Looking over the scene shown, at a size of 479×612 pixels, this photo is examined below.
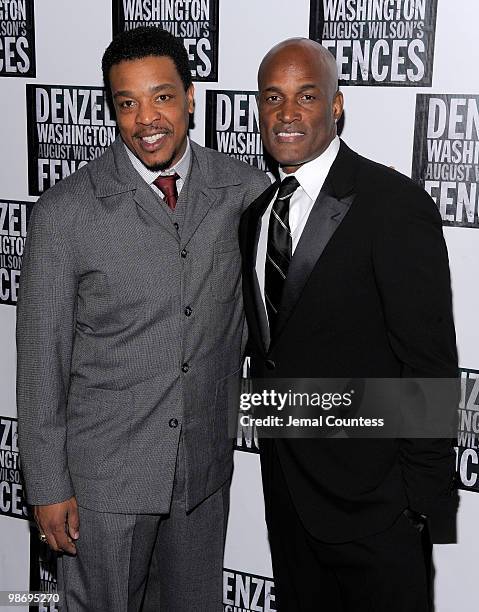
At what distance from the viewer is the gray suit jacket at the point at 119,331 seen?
182 centimetres

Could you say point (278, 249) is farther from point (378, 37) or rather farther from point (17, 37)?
point (17, 37)

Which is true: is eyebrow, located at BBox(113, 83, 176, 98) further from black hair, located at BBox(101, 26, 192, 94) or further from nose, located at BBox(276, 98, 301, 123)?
nose, located at BBox(276, 98, 301, 123)

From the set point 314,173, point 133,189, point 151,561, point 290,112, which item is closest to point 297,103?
point 290,112

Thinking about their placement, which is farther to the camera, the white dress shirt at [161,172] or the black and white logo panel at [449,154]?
the black and white logo panel at [449,154]

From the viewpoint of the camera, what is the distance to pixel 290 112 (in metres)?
1.76

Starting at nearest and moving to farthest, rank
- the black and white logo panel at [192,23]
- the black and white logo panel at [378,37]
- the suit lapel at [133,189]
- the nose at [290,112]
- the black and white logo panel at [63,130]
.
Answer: the nose at [290,112], the suit lapel at [133,189], the black and white logo panel at [378,37], the black and white logo panel at [192,23], the black and white logo panel at [63,130]

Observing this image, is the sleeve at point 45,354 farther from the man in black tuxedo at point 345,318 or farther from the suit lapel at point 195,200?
the man in black tuxedo at point 345,318

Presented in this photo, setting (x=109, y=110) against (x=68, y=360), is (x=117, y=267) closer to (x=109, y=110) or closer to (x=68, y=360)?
(x=68, y=360)

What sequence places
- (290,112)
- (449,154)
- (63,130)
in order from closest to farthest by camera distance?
1. (290,112)
2. (449,154)
3. (63,130)

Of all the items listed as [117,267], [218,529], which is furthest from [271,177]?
[218,529]

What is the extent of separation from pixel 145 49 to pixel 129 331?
63cm

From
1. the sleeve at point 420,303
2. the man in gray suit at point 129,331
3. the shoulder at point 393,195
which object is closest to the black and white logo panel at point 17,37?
the man in gray suit at point 129,331

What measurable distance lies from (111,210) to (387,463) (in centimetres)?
82

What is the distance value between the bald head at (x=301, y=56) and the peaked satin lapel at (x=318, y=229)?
0.22 m
